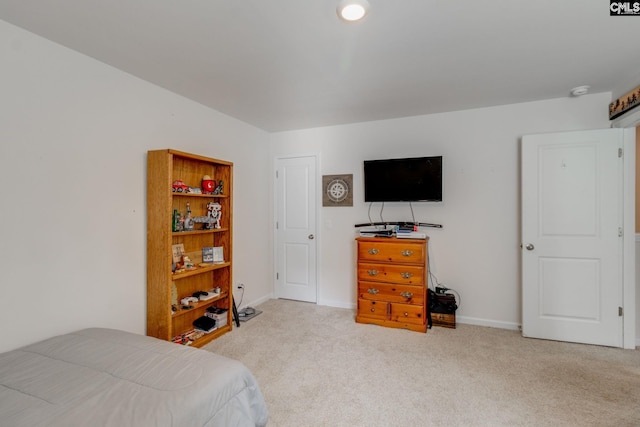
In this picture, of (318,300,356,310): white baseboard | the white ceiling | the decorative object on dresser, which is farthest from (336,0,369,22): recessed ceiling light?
(318,300,356,310): white baseboard

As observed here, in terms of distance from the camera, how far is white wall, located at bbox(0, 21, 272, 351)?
5.61 ft

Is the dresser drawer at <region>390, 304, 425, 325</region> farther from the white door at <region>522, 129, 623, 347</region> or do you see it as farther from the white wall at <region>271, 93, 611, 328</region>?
the white door at <region>522, 129, 623, 347</region>

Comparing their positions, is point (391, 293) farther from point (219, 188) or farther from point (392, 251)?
point (219, 188)

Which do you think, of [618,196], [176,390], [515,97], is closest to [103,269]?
[176,390]

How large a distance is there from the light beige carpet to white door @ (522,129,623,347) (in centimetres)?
24

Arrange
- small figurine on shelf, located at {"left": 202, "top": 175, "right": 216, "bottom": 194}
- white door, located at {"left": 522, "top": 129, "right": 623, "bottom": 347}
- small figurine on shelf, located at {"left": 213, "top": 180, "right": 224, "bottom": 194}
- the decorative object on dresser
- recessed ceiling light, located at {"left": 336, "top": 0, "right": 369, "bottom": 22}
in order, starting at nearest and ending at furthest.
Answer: recessed ceiling light, located at {"left": 336, "top": 0, "right": 369, "bottom": 22} < the decorative object on dresser < white door, located at {"left": 522, "top": 129, "right": 623, "bottom": 347} < small figurine on shelf, located at {"left": 202, "top": 175, "right": 216, "bottom": 194} < small figurine on shelf, located at {"left": 213, "top": 180, "right": 224, "bottom": 194}

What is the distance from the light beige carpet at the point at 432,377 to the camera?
1.78m

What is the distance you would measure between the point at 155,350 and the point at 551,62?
344 centimetres

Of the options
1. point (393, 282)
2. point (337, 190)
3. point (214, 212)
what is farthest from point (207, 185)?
point (393, 282)

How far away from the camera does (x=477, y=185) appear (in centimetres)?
321

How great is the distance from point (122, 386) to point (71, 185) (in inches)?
58.3

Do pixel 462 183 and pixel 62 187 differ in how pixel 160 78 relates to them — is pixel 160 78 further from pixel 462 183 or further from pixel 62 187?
pixel 462 183

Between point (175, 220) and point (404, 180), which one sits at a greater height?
point (404, 180)

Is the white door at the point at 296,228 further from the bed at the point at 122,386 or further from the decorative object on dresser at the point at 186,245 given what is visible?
the bed at the point at 122,386
